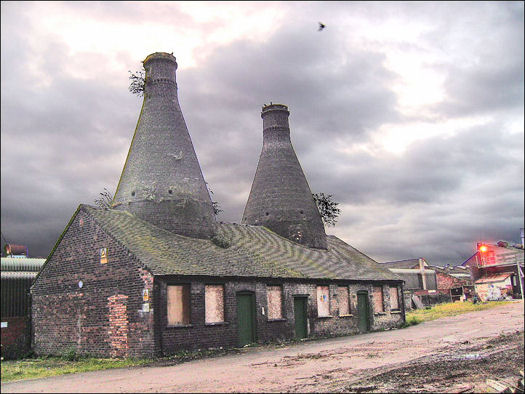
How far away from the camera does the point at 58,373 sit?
15.0 meters

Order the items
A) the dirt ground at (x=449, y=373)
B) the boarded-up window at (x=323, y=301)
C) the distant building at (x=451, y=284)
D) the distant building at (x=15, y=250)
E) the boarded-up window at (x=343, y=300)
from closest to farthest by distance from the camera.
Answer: the dirt ground at (x=449, y=373), the boarded-up window at (x=323, y=301), the boarded-up window at (x=343, y=300), the distant building at (x=15, y=250), the distant building at (x=451, y=284)

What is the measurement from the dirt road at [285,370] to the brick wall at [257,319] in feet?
4.94

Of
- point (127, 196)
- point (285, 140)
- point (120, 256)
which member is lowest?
point (120, 256)

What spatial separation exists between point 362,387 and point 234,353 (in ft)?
28.4

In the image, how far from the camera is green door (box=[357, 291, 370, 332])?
27.2 m

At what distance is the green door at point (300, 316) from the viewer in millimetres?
23531

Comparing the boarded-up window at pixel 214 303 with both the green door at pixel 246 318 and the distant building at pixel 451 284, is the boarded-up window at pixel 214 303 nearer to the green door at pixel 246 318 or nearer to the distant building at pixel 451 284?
the green door at pixel 246 318

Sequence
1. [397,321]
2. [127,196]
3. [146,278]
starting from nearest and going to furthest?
[146,278] < [127,196] < [397,321]

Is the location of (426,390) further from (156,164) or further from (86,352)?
(156,164)

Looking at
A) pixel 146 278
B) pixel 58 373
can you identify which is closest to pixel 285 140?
pixel 146 278

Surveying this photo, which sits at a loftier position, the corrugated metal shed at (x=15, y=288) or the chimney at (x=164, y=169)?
the chimney at (x=164, y=169)

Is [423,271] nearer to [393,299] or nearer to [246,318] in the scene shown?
[393,299]

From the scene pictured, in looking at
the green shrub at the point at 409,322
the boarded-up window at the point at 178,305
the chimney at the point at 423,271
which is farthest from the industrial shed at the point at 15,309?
the chimney at the point at 423,271

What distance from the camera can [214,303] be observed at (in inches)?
783
